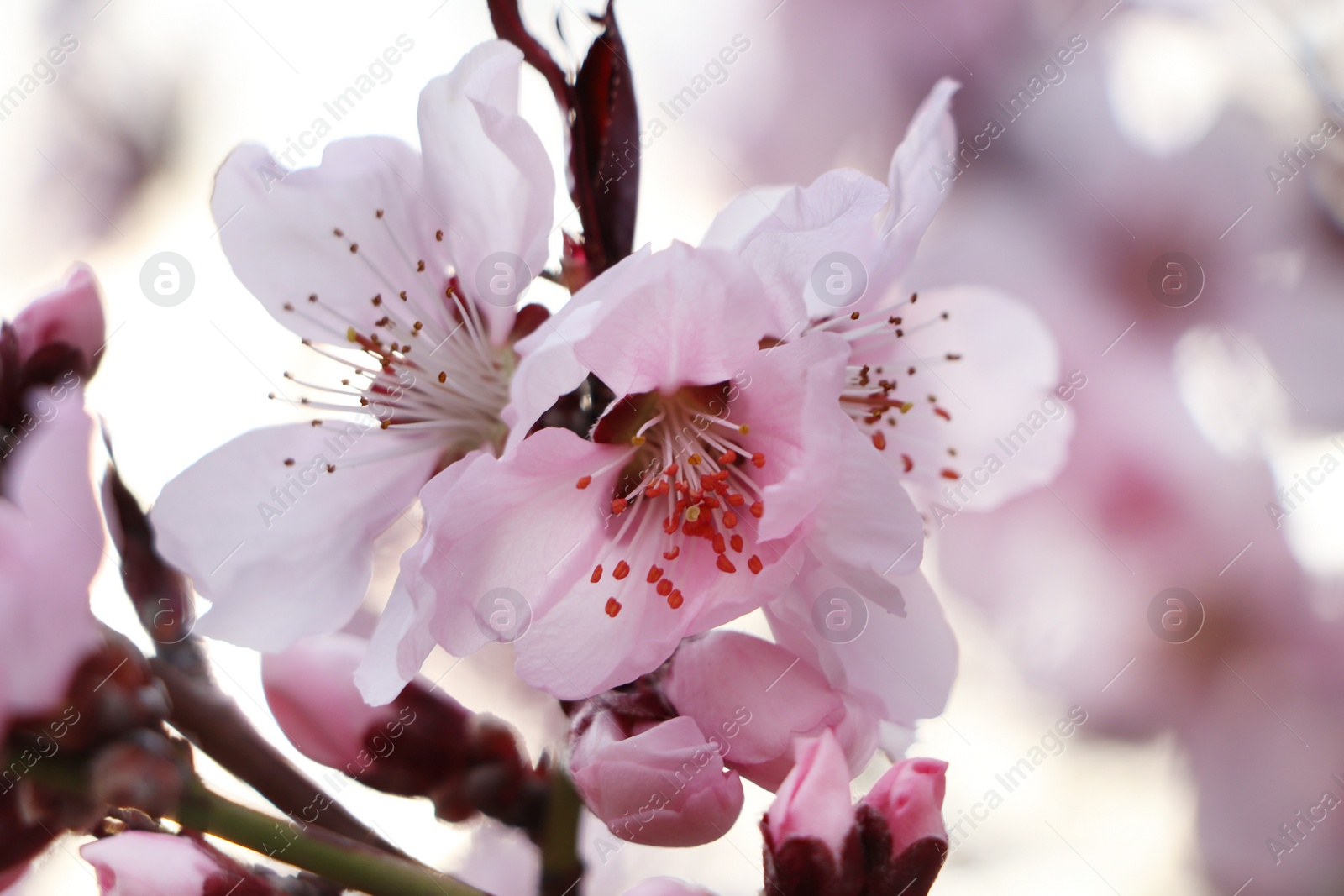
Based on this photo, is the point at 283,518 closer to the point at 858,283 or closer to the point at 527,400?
the point at 527,400

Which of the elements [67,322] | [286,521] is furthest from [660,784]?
[67,322]

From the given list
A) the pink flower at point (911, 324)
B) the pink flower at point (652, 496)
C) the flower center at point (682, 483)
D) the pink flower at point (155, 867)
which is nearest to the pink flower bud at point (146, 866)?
the pink flower at point (155, 867)

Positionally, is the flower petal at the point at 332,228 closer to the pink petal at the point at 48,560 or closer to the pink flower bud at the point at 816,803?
the pink petal at the point at 48,560

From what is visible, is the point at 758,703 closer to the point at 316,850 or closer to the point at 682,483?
the point at 682,483

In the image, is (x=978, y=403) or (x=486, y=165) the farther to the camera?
(x=978, y=403)

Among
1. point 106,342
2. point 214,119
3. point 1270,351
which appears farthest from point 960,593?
point 214,119

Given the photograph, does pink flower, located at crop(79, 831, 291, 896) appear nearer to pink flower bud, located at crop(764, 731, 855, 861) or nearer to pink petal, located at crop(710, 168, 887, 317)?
pink flower bud, located at crop(764, 731, 855, 861)
